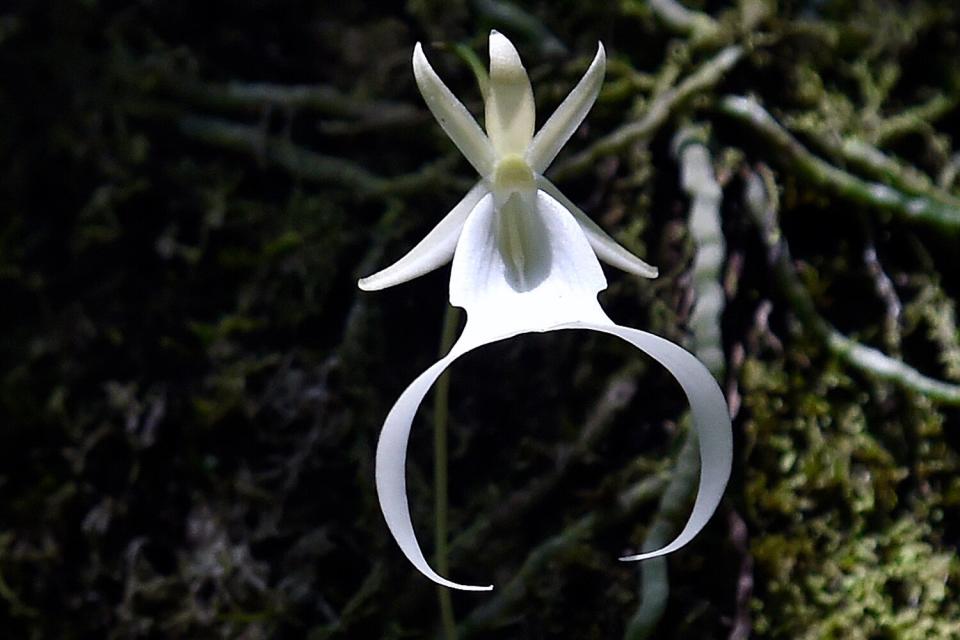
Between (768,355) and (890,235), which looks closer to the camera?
(768,355)

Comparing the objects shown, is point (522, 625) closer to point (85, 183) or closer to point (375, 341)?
point (375, 341)

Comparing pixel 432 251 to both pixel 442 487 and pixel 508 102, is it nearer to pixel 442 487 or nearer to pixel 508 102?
pixel 508 102

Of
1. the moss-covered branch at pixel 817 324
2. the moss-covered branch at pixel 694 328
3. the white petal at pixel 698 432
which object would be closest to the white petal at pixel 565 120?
the white petal at pixel 698 432

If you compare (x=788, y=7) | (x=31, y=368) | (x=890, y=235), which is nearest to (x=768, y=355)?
(x=890, y=235)

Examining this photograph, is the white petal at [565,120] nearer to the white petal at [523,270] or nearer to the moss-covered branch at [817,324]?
the white petal at [523,270]

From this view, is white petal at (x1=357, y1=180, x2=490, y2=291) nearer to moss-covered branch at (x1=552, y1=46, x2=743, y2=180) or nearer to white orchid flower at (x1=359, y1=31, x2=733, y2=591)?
white orchid flower at (x1=359, y1=31, x2=733, y2=591)

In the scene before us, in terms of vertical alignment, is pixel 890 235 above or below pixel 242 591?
above

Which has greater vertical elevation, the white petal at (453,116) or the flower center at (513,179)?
the white petal at (453,116)

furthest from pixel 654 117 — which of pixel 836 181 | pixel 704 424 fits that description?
pixel 704 424
